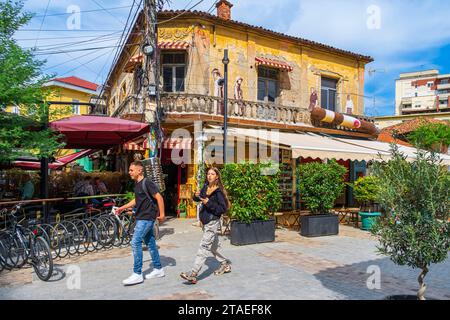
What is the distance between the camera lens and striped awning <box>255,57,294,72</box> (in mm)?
15695

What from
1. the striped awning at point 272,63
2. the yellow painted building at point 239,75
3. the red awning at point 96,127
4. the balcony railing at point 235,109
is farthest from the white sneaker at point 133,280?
the striped awning at point 272,63

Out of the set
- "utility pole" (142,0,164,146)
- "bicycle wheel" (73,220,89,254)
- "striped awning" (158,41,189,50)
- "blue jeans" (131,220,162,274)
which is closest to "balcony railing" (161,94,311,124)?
"striped awning" (158,41,189,50)

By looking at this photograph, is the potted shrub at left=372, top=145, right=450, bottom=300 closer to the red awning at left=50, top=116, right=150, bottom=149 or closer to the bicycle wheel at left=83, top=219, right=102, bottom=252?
the bicycle wheel at left=83, top=219, right=102, bottom=252

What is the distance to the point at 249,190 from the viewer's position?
8.52 metres

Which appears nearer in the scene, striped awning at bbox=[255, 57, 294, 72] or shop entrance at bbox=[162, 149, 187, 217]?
shop entrance at bbox=[162, 149, 187, 217]

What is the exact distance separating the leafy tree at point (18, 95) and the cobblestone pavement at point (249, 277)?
230cm

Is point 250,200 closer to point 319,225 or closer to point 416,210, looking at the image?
point 319,225

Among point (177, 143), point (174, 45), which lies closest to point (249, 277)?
point (177, 143)

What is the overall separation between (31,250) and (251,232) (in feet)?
14.8

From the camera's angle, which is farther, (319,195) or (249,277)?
(319,195)

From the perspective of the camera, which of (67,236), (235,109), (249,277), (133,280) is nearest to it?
(133,280)

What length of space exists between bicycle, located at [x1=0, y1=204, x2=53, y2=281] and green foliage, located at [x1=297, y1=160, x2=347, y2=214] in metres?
6.47
